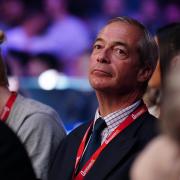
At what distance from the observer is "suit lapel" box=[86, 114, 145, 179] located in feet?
7.93

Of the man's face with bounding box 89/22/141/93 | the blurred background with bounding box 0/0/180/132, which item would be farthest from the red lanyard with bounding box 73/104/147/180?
the blurred background with bounding box 0/0/180/132

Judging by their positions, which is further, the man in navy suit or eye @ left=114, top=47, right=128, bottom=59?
eye @ left=114, top=47, right=128, bottom=59

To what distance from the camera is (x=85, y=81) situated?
6.83 m

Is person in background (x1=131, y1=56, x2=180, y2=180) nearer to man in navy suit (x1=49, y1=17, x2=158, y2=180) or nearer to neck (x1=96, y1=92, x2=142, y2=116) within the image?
man in navy suit (x1=49, y1=17, x2=158, y2=180)

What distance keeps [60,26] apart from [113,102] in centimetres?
515

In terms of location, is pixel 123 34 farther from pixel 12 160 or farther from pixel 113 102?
pixel 12 160

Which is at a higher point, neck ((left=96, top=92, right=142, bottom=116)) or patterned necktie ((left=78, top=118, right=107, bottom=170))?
neck ((left=96, top=92, right=142, bottom=116))

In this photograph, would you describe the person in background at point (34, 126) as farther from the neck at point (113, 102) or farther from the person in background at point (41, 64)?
the person in background at point (41, 64)

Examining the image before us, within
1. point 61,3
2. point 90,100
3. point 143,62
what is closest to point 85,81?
point 90,100

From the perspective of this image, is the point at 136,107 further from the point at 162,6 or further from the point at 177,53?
the point at 162,6

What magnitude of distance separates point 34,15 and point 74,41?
28.3 inches

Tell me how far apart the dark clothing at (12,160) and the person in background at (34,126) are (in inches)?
25.4

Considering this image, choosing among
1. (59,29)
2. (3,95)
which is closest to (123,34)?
(3,95)

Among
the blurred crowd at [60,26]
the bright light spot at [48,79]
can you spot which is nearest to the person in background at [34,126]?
the bright light spot at [48,79]
